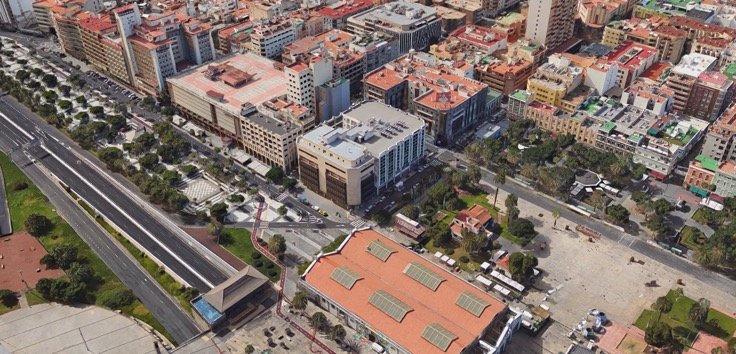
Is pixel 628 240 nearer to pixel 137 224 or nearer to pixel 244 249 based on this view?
pixel 244 249

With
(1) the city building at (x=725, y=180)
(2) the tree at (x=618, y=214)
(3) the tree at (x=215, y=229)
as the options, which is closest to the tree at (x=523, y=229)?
(2) the tree at (x=618, y=214)

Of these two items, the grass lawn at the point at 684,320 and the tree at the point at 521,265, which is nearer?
the grass lawn at the point at 684,320

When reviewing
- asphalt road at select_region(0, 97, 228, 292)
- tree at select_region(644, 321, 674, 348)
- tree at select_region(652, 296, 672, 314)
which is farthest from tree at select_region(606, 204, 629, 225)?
asphalt road at select_region(0, 97, 228, 292)

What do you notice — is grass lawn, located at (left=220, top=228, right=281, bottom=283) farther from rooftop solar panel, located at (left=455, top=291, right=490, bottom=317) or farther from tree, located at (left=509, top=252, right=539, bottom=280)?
tree, located at (left=509, top=252, right=539, bottom=280)

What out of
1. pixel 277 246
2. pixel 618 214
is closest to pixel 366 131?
pixel 277 246

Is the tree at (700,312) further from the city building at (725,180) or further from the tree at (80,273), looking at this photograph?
the tree at (80,273)

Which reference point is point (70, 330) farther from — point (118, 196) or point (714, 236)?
point (714, 236)
